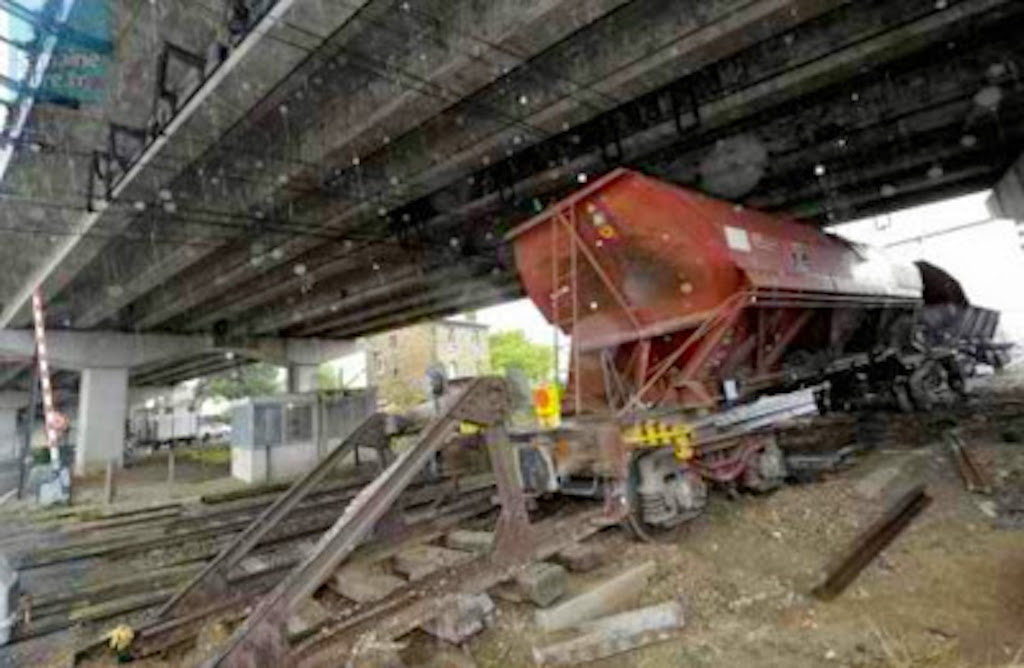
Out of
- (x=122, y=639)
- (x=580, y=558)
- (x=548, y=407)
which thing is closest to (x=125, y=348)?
(x=122, y=639)

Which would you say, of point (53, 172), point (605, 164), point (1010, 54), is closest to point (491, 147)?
point (605, 164)

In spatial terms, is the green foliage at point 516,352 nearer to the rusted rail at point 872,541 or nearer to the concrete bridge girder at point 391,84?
the concrete bridge girder at point 391,84

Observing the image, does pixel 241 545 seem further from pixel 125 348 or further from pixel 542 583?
pixel 125 348

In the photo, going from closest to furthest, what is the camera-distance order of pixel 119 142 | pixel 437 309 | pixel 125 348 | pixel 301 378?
pixel 119 142
pixel 125 348
pixel 437 309
pixel 301 378

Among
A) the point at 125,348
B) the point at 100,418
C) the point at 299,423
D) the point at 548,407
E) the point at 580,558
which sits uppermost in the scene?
the point at 125,348

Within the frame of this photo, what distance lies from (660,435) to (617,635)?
2100mm

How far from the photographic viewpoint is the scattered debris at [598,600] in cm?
430

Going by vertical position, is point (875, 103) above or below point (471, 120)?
below

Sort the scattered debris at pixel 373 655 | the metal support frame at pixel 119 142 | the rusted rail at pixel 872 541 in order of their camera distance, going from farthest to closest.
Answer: the metal support frame at pixel 119 142 → the rusted rail at pixel 872 541 → the scattered debris at pixel 373 655

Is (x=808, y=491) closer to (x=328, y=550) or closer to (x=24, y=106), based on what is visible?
(x=328, y=550)

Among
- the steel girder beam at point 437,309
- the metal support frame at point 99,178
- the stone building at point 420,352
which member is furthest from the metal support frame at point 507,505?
the stone building at point 420,352

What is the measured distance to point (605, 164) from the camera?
8.98 m

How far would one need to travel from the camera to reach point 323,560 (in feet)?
10.4

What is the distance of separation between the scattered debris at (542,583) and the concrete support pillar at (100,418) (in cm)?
2161
